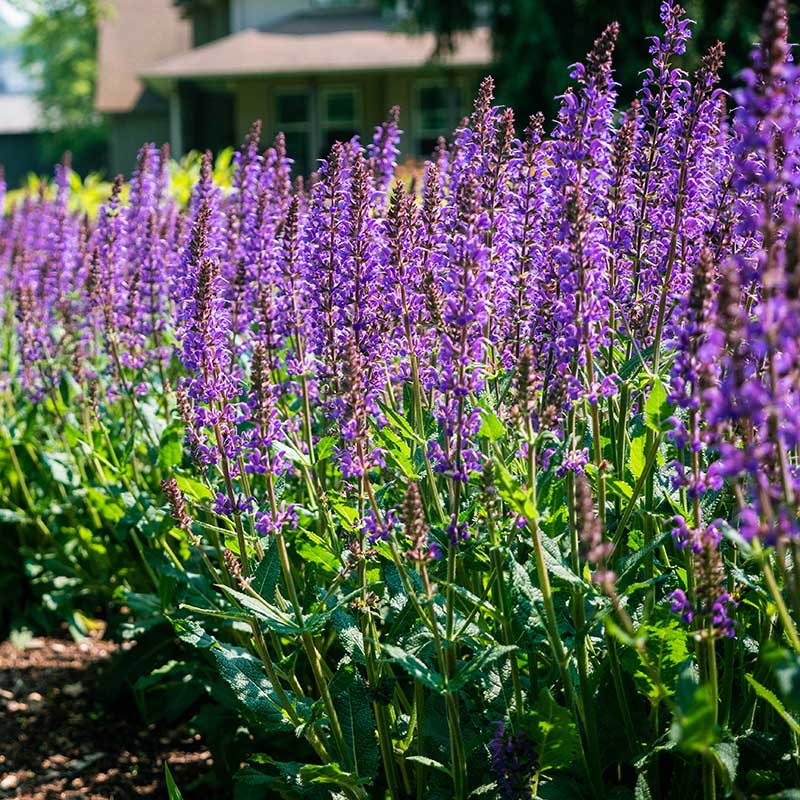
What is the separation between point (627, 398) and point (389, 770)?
4.14ft

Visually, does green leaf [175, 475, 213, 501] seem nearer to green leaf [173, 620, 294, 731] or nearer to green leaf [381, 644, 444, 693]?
green leaf [173, 620, 294, 731]

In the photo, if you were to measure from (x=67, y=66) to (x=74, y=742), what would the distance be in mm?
67079

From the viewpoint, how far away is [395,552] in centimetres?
271

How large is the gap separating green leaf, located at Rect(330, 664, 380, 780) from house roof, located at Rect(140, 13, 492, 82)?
2824cm

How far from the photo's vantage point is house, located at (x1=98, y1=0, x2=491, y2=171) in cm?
3164

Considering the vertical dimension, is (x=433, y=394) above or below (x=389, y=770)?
above

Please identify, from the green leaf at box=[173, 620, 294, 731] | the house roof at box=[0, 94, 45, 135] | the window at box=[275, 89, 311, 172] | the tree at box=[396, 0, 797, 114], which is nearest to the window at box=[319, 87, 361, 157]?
the window at box=[275, 89, 311, 172]

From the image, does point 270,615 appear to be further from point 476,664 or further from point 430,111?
point 430,111

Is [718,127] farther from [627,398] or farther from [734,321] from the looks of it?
[734,321]

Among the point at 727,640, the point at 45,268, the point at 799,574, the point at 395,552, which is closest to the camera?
the point at 799,574

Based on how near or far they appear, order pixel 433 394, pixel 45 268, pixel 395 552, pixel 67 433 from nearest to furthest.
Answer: pixel 395 552 < pixel 433 394 < pixel 67 433 < pixel 45 268

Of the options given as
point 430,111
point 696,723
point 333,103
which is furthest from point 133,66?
point 696,723

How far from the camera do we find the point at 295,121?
3516 cm

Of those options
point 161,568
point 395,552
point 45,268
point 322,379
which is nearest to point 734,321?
point 395,552
